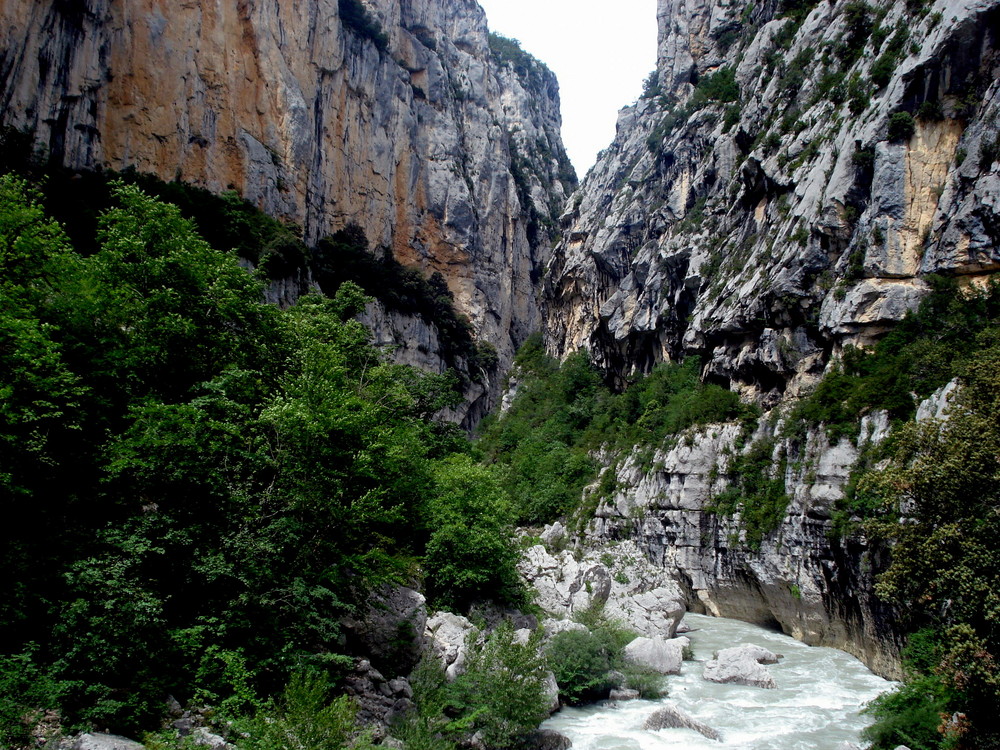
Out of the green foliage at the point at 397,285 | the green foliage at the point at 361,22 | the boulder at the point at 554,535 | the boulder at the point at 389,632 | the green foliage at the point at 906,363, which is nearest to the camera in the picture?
the boulder at the point at 389,632

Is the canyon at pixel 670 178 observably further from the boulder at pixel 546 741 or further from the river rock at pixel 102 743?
the river rock at pixel 102 743

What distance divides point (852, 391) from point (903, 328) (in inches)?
114

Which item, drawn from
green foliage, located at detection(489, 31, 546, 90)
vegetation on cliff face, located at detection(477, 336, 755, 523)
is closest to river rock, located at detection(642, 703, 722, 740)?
vegetation on cliff face, located at detection(477, 336, 755, 523)

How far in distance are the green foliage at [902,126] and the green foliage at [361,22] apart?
4260cm

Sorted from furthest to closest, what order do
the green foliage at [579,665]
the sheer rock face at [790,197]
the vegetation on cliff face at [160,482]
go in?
the sheer rock face at [790,197]
the green foliage at [579,665]
the vegetation on cliff face at [160,482]

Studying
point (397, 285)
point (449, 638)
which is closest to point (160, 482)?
point (449, 638)

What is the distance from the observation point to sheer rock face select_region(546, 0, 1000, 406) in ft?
70.9

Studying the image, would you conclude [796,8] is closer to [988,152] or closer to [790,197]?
[790,197]

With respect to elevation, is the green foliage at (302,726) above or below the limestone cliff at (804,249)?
below

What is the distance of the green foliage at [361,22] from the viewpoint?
164ft

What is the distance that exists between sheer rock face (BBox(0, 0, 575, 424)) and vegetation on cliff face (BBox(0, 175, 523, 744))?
23.5 metres

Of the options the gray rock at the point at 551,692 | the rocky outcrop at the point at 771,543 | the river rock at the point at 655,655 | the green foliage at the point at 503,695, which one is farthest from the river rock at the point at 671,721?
the rocky outcrop at the point at 771,543

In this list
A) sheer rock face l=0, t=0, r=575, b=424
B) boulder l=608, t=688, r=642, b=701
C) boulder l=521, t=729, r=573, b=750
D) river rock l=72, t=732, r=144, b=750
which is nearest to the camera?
river rock l=72, t=732, r=144, b=750

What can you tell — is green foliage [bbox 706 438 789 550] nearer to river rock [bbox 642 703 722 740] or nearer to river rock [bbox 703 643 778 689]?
river rock [bbox 703 643 778 689]
